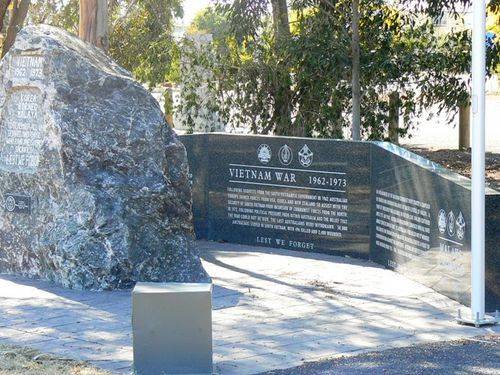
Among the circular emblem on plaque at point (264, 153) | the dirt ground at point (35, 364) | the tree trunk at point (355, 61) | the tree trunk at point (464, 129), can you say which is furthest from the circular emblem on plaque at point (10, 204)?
the tree trunk at point (464, 129)

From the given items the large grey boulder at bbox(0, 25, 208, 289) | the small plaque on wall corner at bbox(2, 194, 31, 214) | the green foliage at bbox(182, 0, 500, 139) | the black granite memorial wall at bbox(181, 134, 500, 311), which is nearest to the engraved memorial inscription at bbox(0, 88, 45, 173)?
the large grey boulder at bbox(0, 25, 208, 289)

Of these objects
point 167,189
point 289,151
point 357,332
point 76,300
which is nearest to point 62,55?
point 167,189

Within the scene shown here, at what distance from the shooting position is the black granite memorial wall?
9945mm

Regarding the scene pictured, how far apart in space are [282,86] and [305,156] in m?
5.66

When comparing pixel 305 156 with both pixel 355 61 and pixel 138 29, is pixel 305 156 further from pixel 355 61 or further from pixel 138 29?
pixel 138 29

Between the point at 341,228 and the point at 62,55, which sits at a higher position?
the point at 62,55

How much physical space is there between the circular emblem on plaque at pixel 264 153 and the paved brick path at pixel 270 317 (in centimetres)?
174

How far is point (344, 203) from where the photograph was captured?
12.5m

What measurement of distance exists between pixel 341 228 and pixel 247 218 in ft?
4.79

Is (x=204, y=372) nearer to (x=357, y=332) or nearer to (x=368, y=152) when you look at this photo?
(x=357, y=332)

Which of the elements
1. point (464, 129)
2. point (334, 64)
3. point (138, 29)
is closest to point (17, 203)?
point (334, 64)

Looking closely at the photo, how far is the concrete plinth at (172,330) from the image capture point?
725cm

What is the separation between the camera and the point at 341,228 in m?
12.5

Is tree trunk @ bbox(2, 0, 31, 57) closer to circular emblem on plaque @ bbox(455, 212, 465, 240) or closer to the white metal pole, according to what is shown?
circular emblem on plaque @ bbox(455, 212, 465, 240)
